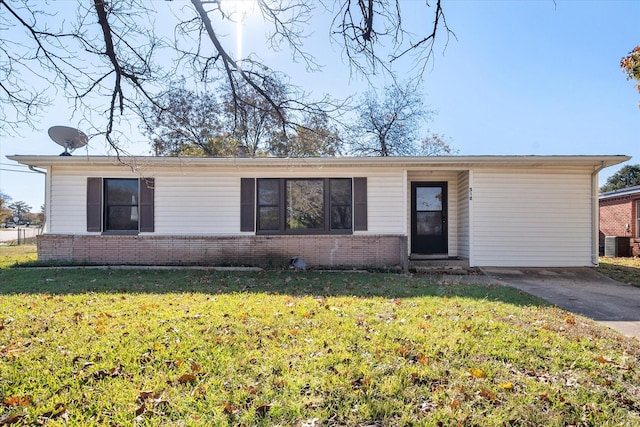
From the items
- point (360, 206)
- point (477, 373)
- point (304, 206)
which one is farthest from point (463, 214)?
point (477, 373)

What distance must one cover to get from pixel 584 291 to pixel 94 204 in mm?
11590

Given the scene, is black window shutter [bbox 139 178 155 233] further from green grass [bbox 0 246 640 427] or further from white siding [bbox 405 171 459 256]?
white siding [bbox 405 171 459 256]

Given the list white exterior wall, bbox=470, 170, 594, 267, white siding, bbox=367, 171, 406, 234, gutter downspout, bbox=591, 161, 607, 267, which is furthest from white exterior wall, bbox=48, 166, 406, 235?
gutter downspout, bbox=591, 161, 607, 267

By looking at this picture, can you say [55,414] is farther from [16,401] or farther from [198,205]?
[198,205]

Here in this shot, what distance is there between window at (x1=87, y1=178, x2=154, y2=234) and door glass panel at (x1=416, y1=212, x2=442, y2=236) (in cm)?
760

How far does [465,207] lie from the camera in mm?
10195

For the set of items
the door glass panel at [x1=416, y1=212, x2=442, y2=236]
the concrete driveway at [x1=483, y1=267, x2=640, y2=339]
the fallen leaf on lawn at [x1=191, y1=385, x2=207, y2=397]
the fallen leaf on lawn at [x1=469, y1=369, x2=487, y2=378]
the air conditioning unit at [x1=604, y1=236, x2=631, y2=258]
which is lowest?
the concrete driveway at [x1=483, y1=267, x2=640, y2=339]

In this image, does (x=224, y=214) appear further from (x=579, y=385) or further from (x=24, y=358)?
(x=579, y=385)

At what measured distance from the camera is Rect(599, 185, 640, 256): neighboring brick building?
15.3 m

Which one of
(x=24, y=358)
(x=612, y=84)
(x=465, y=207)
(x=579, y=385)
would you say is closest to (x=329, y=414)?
(x=579, y=385)

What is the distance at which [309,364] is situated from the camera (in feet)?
10.5

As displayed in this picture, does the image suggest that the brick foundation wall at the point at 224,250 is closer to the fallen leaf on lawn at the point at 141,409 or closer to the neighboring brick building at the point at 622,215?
the fallen leaf on lawn at the point at 141,409

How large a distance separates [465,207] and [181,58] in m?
8.29

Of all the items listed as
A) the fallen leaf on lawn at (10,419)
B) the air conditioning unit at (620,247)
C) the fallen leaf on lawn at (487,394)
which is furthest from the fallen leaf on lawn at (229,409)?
the air conditioning unit at (620,247)
